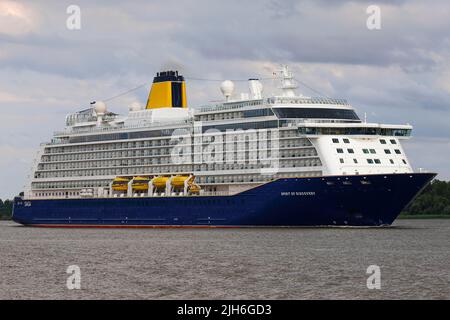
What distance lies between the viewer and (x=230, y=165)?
92.1 metres

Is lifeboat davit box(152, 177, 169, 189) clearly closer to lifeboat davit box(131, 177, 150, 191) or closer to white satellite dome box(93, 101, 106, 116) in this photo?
lifeboat davit box(131, 177, 150, 191)

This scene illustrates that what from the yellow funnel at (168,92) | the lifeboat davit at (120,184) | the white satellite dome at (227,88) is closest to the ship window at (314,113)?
the white satellite dome at (227,88)

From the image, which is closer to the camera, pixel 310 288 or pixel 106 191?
pixel 310 288

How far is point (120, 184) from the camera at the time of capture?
338 feet

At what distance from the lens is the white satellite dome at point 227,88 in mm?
96438

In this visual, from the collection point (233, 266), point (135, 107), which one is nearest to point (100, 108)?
point (135, 107)

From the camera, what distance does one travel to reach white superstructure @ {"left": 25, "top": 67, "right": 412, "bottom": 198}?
84625 millimetres

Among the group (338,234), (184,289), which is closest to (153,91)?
(338,234)

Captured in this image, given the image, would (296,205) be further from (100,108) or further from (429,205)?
(429,205)

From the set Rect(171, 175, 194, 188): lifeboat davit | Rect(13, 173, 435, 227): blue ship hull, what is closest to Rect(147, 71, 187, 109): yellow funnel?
→ Rect(171, 175, 194, 188): lifeboat davit

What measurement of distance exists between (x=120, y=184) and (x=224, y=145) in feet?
50.1
